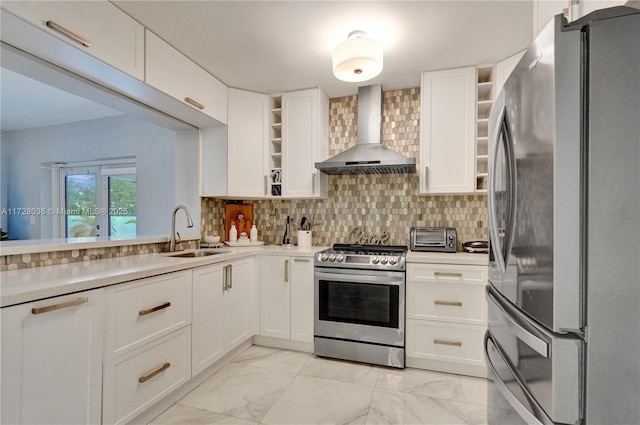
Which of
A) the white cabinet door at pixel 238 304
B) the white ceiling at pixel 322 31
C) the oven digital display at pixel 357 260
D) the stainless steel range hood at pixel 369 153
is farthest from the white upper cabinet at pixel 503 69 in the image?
the white cabinet door at pixel 238 304

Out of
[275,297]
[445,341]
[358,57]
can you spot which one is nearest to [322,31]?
[358,57]

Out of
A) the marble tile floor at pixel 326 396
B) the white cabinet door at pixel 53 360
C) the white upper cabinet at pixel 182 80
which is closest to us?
the white cabinet door at pixel 53 360

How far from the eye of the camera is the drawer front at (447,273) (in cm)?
220

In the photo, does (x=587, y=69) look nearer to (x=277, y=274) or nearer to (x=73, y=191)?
(x=277, y=274)

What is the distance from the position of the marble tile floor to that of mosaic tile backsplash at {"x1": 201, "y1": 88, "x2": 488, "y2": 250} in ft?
3.97

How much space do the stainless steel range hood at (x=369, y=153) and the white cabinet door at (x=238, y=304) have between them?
1.15 m

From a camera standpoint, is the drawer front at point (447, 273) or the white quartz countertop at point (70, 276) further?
the drawer front at point (447, 273)

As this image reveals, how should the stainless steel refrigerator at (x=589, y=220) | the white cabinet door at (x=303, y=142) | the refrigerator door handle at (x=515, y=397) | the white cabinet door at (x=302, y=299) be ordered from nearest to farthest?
the stainless steel refrigerator at (x=589, y=220), the refrigerator door handle at (x=515, y=397), the white cabinet door at (x=302, y=299), the white cabinet door at (x=303, y=142)

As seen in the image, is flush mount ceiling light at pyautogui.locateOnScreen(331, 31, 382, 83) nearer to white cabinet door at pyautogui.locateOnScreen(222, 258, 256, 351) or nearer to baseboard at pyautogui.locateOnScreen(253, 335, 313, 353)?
white cabinet door at pyautogui.locateOnScreen(222, 258, 256, 351)

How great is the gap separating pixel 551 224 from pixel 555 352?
33 cm

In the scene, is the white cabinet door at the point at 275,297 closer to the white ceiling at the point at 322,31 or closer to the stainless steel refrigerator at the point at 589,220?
the white ceiling at the point at 322,31

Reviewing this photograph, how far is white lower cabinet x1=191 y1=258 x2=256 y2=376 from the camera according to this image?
80.7 inches

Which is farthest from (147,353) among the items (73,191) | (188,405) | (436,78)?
(73,191)

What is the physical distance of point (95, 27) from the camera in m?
1.61
